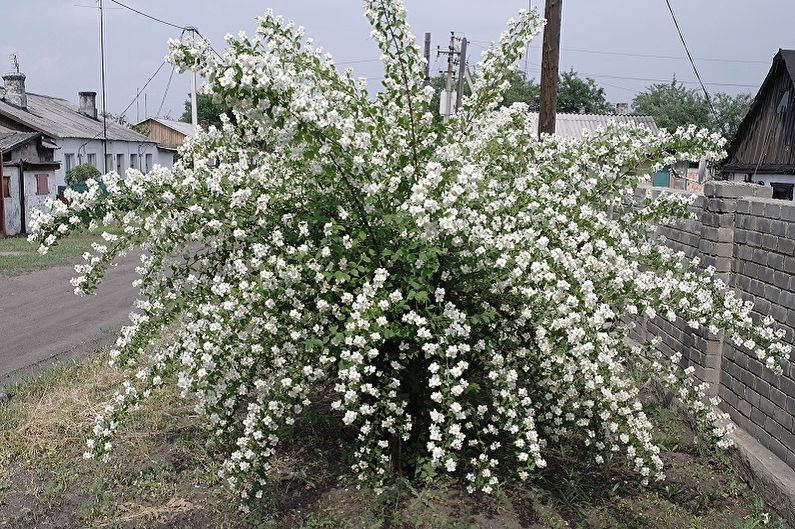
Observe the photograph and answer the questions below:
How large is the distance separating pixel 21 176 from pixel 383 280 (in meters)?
24.7

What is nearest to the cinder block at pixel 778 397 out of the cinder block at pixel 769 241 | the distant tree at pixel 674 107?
the cinder block at pixel 769 241

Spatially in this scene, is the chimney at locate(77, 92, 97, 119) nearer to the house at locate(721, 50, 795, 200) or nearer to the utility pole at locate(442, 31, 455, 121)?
the utility pole at locate(442, 31, 455, 121)

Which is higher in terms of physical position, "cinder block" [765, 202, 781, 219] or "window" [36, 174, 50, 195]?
"cinder block" [765, 202, 781, 219]

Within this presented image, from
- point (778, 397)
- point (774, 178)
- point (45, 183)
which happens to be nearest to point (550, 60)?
point (778, 397)

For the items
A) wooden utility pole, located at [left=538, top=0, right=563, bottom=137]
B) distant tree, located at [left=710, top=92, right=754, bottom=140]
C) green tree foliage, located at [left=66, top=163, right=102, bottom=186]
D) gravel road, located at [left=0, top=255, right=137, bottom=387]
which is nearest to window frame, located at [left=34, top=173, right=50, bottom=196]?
green tree foliage, located at [left=66, top=163, right=102, bottom=186]

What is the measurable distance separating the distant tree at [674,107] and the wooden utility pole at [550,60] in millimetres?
50948

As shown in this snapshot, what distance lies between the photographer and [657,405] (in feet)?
23.0

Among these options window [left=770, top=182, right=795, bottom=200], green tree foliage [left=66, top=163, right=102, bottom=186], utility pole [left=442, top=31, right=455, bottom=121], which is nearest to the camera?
utility pole [left=442, top=31, right=455, bottom=121]

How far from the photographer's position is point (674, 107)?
6284cm

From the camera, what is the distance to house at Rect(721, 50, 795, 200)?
2775cm

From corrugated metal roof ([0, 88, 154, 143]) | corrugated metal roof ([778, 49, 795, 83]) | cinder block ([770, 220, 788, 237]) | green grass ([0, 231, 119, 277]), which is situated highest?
corrugated metal roof ([778, 49, 795, 83])

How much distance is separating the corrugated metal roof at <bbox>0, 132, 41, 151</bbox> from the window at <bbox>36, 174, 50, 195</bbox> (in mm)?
1351

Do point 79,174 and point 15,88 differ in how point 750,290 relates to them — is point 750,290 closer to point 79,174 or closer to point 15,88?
point 79,174

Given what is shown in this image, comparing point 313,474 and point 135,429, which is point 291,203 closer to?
point 313,474
